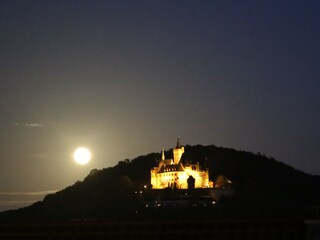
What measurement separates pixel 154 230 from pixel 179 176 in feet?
292

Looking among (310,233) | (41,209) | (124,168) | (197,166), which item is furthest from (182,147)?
(310,233)

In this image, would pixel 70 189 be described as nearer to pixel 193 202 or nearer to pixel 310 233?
pixel 193 202

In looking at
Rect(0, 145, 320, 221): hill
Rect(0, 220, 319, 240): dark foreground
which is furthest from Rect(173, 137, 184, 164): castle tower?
Rect(0, 220, 319, 240): dark foreground

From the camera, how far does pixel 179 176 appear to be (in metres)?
120

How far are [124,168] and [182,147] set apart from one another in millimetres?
25178

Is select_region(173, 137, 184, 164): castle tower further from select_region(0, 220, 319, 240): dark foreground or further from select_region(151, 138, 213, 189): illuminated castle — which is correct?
select_region(0, 220, 319, 240): dark foreground

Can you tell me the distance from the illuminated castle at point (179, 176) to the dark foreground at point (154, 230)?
277 feet

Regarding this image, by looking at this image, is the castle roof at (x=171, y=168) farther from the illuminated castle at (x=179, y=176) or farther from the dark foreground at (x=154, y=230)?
the dark foreground at (x=154, y=230)

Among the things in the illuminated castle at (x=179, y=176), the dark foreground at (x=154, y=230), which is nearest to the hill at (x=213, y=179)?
the illuminated castle at (x=179, y=176)

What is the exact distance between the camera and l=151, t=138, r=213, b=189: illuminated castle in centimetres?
11944

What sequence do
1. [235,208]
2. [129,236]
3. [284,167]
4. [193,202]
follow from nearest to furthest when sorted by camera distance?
[129,236] → [235,208] → [193,202] → [284,167]

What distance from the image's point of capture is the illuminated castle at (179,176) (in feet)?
392

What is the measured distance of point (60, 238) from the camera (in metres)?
31.4

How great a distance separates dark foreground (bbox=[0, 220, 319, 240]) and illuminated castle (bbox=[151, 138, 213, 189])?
A: 3326 inches
